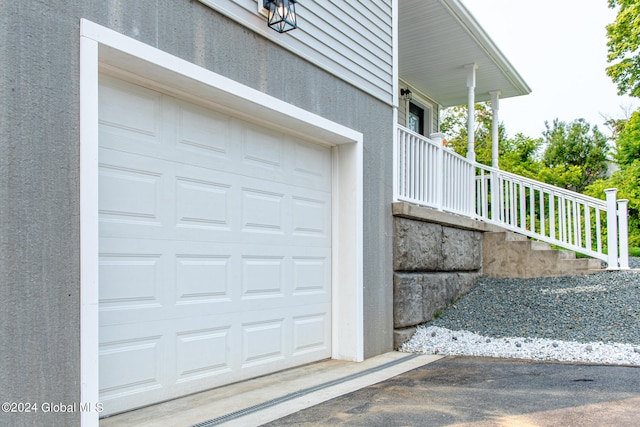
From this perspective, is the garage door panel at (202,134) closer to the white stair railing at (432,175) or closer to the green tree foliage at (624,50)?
the white stair railing at (432,175)

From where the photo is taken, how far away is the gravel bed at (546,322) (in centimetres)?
476

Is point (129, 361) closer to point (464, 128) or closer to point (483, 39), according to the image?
point (483, 39)

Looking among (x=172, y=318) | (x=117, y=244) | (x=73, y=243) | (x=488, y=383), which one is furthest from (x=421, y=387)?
(x=73, y=243)

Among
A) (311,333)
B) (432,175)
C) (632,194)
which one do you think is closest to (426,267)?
(432,175)

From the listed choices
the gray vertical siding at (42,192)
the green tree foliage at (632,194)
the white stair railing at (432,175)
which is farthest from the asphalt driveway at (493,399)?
the green tree foliage at (632,194)

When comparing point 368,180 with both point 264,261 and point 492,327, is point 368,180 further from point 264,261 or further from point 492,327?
point 492,327

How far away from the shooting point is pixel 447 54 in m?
7.85

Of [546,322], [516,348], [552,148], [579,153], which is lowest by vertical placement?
[516,348]

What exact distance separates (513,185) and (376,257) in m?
3.76

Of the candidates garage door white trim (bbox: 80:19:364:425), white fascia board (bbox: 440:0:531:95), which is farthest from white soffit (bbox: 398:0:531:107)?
garage door white trim (bbox: 80:19:364:425)

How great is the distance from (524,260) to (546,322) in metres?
1.77

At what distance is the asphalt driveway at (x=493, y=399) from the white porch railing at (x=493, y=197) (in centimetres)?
211

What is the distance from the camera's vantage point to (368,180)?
484 cm

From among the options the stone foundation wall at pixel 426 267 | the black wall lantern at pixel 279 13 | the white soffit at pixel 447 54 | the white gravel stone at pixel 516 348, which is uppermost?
the white soffit at pixel 447 54
